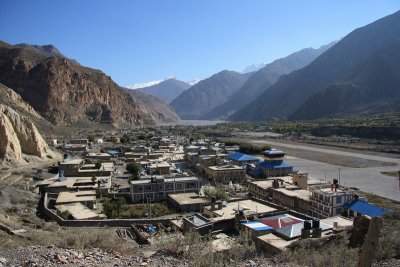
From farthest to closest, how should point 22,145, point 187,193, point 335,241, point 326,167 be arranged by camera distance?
point 326,167
point 22,145
point 187,193
point 335,241

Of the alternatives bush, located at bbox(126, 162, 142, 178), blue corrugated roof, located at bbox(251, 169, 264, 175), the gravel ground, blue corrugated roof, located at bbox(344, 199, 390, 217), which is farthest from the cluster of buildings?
the gravel ground

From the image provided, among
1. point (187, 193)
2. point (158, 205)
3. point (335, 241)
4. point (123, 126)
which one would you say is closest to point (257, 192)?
point (187, 193)

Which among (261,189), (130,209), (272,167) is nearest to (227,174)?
(272,167)

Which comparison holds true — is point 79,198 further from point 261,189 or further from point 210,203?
point 261,189

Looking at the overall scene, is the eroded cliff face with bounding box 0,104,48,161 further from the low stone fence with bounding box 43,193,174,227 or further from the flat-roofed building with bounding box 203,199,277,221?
the flat-roofed building with bounding box 203,199,277,221

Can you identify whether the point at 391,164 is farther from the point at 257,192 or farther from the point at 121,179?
the point at 121,179

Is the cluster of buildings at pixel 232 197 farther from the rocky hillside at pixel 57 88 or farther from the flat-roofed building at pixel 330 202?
the rocky hillside at pixel 57 88

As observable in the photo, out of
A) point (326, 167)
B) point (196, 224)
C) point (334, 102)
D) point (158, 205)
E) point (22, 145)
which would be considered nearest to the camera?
point (196, 224)
